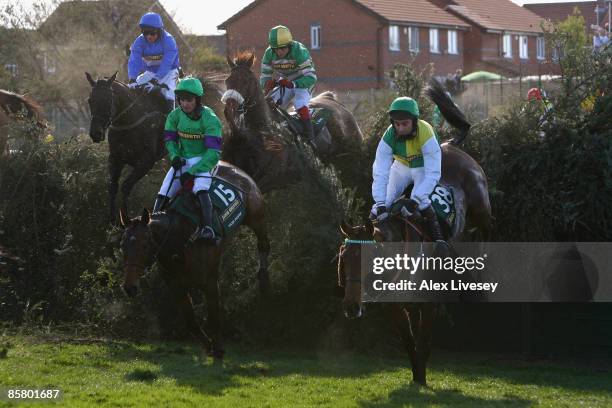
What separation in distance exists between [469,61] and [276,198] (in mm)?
49100

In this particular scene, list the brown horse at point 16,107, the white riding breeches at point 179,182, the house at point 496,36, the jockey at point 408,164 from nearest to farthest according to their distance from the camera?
the jockey at point 408,164 < the white riding breeches at point 179,182 < the brown horse at point 16,107 < the house at point 496,36

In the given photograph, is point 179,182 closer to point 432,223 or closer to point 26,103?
point 432,223

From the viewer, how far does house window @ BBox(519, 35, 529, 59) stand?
63062 millimetres

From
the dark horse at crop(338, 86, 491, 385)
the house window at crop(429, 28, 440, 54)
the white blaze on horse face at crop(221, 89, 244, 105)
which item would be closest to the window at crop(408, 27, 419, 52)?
the house window at crop(429, 28, 440, 54)

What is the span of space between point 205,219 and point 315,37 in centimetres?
4339

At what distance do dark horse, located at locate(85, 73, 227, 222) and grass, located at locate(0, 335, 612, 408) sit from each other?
6.64 ft

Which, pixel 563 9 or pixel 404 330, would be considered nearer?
pixel 404 330

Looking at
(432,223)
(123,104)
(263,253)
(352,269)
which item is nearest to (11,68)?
(123,104)

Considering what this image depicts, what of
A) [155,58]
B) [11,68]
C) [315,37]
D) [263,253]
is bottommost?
[263,253]

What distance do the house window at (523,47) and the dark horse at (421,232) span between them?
5318 cm

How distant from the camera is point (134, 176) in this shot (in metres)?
12.3

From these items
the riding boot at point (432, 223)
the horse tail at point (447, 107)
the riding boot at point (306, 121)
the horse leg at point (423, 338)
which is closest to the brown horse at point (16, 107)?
the riding boot at point (306, 121)

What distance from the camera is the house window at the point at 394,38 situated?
5175 cm

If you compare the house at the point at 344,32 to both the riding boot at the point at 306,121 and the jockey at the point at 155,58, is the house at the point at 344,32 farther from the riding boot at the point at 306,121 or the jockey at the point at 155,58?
the jockey at the point at 155,58
